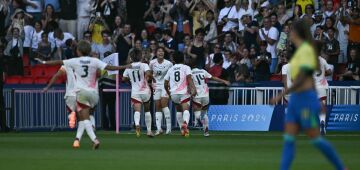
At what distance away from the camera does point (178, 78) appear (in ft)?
101

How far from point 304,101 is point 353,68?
768 inches

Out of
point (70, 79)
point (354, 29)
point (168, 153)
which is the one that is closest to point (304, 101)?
point (168, 153)

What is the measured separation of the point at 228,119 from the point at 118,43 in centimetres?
508

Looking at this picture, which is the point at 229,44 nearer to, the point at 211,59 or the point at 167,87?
the point at 211,59

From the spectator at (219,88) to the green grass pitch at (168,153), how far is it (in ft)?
13.1

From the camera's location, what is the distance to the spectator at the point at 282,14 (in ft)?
117

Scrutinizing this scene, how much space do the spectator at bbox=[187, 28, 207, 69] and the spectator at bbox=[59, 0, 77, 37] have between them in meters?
5.37

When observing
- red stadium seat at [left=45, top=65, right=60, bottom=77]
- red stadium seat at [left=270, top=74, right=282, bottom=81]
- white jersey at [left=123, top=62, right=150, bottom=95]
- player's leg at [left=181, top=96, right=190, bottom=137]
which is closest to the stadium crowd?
red stadium seat at [left=270, top=74, right=282, bottom=81]

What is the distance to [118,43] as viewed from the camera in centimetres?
3675

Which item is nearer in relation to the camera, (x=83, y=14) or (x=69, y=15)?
(x=83, y=14)

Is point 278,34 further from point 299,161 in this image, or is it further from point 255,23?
point 299,161

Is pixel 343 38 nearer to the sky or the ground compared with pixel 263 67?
nearer to the sky

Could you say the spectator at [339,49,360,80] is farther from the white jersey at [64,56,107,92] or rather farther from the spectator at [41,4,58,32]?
the white jersey at [64,56,107,92]

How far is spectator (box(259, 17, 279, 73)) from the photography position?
34875 mm
